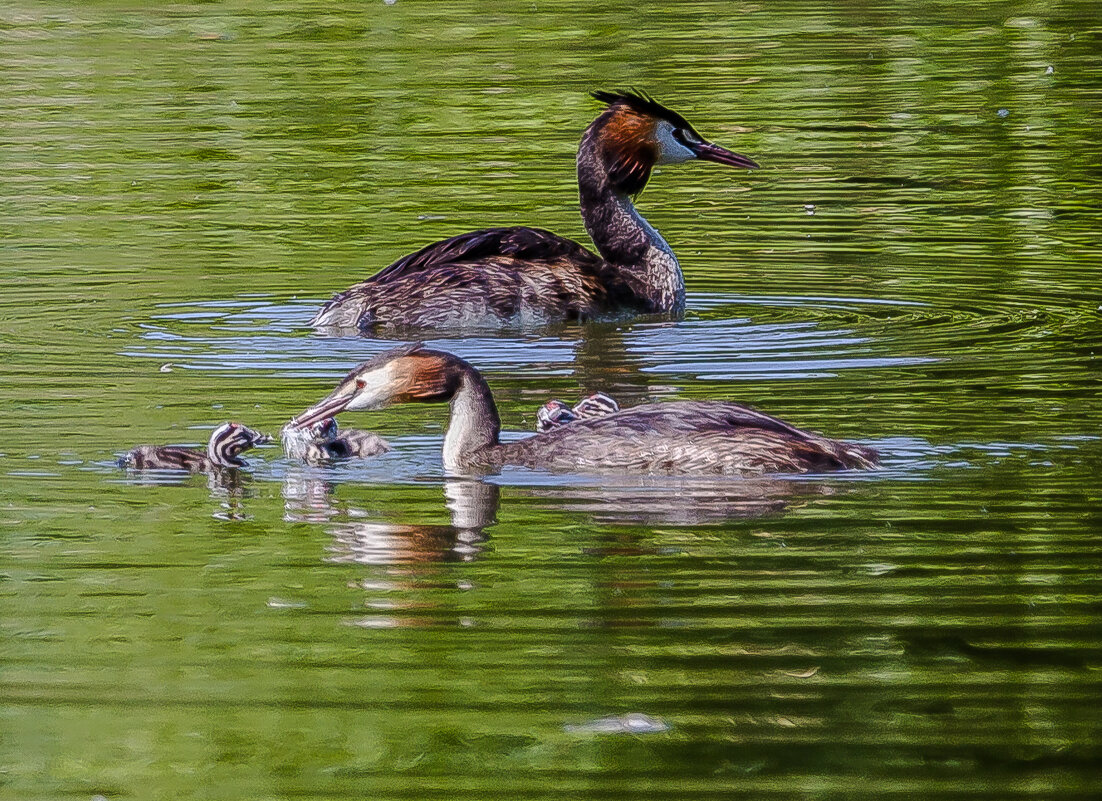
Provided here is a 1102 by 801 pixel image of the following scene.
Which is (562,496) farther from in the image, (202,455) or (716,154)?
(716,154)

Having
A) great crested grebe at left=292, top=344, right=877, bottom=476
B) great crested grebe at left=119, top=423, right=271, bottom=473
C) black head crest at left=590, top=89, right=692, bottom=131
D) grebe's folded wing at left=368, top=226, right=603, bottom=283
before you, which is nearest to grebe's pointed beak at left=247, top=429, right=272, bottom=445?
great crested grebe at left=119, top=423, right=271, bottom=473

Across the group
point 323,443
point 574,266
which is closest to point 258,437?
point 323,443

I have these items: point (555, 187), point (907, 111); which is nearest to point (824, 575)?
point (555, 187)

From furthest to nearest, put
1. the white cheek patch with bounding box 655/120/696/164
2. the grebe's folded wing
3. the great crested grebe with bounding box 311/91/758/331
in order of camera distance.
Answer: the white cheek patch with bounding box 655/120/696/164 < the grebe's folded wing < the great crested grebe with bounding box 311/91/758/331

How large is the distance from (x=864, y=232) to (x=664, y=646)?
841 centimetres

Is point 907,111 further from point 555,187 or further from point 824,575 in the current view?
point 824,575

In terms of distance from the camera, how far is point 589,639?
6336 millimetres

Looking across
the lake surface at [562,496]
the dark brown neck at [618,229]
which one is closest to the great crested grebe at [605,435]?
the lake surface at [562,496]

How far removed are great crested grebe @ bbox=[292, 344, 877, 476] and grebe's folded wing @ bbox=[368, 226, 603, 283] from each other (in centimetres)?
343

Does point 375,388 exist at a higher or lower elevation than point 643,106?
lower

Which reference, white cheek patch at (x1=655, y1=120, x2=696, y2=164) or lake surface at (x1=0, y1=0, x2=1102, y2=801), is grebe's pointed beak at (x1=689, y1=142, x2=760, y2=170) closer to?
white cheek patch at (x1=655, y1=120, x2=696, y2=164)

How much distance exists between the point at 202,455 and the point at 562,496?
132 cm

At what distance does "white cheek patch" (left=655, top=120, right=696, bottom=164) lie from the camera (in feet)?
43.5

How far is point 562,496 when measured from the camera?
8.08 meters
